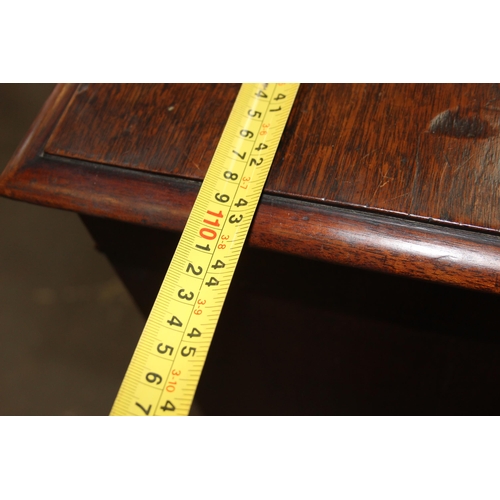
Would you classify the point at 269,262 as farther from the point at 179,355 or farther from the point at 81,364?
the point at 81,364

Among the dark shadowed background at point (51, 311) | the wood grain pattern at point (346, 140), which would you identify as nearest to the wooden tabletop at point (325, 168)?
the wood grain pattern at point (346, 140)

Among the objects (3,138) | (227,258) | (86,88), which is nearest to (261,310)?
(227,258)

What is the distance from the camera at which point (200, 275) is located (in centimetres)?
45

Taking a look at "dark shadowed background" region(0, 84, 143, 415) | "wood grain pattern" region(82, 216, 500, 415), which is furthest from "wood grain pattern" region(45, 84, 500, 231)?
"dark shadowed background" region(0, 84, 143, 415)

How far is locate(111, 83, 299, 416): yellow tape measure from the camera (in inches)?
16.4

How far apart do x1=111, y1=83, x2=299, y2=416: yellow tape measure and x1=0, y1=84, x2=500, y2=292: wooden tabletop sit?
0.06 ft

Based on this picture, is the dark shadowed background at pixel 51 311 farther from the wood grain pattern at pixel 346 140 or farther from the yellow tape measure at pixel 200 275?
the yellow tape measure at pixel 200 275

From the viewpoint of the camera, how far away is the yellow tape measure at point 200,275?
0.42m

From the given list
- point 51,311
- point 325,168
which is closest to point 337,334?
point 325,168

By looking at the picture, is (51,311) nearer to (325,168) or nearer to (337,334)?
(337,334)

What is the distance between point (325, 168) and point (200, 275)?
0.58 feet

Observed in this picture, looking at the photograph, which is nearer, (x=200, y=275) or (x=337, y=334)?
(x=200, y=275)

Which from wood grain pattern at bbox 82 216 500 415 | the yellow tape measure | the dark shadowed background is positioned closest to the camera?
the yellow tape measure

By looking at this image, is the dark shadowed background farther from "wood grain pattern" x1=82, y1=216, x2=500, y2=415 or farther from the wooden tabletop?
the wooden tabletop
